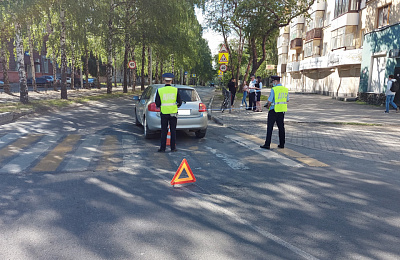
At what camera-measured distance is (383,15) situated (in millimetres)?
22750

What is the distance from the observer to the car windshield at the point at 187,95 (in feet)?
29.6

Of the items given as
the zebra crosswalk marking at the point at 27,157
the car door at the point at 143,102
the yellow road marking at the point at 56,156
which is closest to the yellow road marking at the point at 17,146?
the zebra crosswalk marking at the point at 27,157

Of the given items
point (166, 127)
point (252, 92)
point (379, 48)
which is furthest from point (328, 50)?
point (166, 127)

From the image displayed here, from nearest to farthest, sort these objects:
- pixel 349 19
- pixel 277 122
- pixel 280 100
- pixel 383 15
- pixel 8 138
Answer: pixel 280 100
pixel 277 122
pixel 8 138
pixel 383 15
pixel 349 19

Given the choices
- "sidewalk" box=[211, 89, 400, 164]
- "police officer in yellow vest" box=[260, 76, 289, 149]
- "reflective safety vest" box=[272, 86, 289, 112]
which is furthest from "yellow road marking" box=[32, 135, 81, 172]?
"sidewalk" box=[211, 89, 400, 164]

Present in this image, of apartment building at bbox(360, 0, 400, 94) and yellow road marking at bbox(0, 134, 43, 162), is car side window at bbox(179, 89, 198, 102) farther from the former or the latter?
apartment building at bbox(360, 0, 400, 94)

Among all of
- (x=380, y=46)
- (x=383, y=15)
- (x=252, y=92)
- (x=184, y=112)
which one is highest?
(x=383, y=15)

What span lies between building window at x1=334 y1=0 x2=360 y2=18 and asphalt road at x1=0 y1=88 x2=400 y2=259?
2593 cm

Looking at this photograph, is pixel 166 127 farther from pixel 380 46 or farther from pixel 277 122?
pixel 380 46

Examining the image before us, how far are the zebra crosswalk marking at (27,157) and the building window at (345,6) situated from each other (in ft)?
94.7

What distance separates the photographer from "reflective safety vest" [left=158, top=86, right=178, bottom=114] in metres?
7.54

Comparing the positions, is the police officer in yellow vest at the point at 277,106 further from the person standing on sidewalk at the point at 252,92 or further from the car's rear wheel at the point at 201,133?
the person standing on sidewalk at the point at 252,92

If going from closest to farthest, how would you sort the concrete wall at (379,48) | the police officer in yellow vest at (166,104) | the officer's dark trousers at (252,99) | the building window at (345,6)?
the police officer in yellow vest at (166,104), the officer's dark trousers at (252,99), the concrete wall at (379,48), the building window at (345,6)

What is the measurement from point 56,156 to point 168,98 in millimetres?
2858
